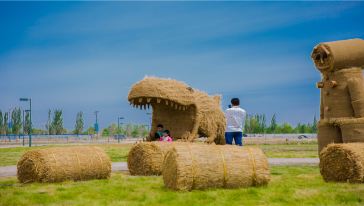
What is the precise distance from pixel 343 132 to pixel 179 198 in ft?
18.1

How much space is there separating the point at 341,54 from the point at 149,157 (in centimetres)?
534

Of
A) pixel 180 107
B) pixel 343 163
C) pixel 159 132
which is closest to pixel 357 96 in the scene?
pixel 343 163

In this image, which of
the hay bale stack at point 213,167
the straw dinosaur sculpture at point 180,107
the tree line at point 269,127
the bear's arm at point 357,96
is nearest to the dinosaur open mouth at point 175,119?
the straw dinosaur sculpture at point 180,107

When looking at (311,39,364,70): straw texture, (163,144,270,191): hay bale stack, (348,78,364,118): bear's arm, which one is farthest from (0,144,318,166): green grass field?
(163,144,270,191): hay bale stack

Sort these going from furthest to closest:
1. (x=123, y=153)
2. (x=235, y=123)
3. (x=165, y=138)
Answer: (x=123, y=153) → (x=165, y=138) → (x=235, y=123)

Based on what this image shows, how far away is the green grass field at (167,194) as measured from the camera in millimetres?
7293

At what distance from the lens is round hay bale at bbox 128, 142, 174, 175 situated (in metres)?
11.6

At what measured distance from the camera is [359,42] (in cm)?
1201

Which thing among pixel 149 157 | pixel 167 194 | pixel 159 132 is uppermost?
pixel 159 132

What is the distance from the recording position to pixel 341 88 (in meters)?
11.7

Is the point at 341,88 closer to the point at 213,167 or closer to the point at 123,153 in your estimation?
the point at 213,167

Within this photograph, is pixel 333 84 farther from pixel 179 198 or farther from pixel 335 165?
pixel 179 198

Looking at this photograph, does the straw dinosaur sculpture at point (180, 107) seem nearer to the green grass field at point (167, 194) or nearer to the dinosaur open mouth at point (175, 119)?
the dinosaur open mouth at point (175, 119)

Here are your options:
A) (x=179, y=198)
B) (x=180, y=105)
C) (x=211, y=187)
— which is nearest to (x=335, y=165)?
(x=211, y=187)
